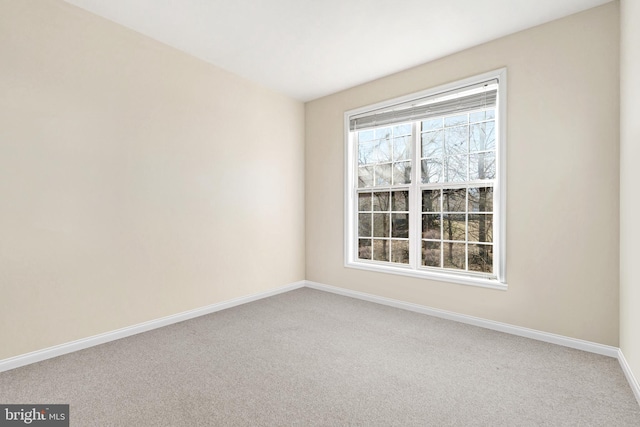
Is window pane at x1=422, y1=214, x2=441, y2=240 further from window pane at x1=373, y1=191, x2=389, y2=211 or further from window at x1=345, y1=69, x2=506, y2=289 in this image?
window pane at x1=373, y1=191, x2=389, y2=211

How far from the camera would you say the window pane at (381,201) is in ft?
13.0

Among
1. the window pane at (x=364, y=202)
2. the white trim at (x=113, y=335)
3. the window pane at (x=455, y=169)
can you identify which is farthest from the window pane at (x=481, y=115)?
the white trim at (x=113, y=335)

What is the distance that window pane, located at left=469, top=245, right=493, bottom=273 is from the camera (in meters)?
3.17

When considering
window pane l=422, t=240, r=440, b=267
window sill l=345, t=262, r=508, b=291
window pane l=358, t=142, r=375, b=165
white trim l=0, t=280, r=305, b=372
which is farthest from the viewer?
window pane l=358, t=142, r=375, b=165

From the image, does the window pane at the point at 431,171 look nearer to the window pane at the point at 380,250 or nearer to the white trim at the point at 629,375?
the window pane at the point at 380,250

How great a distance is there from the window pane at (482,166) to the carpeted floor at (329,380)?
5.12ft

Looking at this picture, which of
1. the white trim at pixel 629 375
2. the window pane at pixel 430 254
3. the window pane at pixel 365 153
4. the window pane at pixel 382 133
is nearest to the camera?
the white trim at pixel 629 375

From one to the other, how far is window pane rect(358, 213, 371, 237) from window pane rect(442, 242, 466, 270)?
1026 mm

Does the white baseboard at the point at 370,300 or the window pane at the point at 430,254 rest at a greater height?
the window pane at the point at 430,254

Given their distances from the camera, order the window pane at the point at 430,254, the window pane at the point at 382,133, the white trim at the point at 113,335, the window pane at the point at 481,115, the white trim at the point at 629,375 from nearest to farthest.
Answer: the white trim at the point at 629,375
the white trim at the point at 113,335
the window pane at the point at 481,115
the window pane at the point at 430,254
the window pane at the point at 382,133

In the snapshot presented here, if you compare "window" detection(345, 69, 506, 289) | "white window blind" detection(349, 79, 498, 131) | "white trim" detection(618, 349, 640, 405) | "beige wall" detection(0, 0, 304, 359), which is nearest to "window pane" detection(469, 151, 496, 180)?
"window" detection(345, 69, 506, 289)

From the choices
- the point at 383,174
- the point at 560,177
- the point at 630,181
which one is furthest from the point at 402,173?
the point at 630,181

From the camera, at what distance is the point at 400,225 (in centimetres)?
383

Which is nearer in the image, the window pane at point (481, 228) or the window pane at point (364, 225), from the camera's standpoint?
the window pane at point (481, 228)
